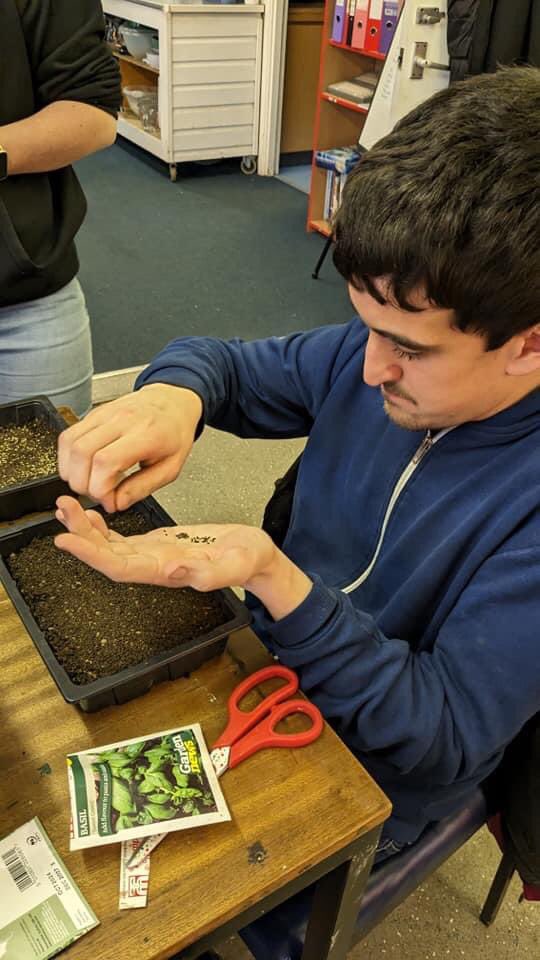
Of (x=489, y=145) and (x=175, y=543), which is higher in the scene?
(x=489, y=145)

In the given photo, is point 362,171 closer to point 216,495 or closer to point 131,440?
point 131,440

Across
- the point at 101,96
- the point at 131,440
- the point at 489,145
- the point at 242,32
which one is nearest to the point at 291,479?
the point at 131,440

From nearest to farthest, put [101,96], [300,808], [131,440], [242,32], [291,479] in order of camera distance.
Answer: [300,808], [131,440], [291,479], [101,96], [242,32]

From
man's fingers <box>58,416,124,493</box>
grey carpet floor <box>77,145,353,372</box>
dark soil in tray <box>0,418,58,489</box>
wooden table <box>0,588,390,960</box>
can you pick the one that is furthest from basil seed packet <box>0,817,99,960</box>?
grey carpet floor <box>77,145,353,372</box>

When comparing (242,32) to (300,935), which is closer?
(300,935)

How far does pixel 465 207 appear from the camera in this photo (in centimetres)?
62

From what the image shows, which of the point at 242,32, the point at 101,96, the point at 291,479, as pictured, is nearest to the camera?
the point at 291,479

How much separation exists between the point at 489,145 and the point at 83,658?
0.55m

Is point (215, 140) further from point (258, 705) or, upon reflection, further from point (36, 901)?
point (36, 901)

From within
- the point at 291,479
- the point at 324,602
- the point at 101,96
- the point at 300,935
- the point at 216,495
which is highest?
the point at 101,96

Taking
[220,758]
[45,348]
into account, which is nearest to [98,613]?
[220,758]

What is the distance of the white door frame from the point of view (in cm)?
378

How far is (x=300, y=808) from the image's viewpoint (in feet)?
2.03

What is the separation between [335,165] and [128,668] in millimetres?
3059
